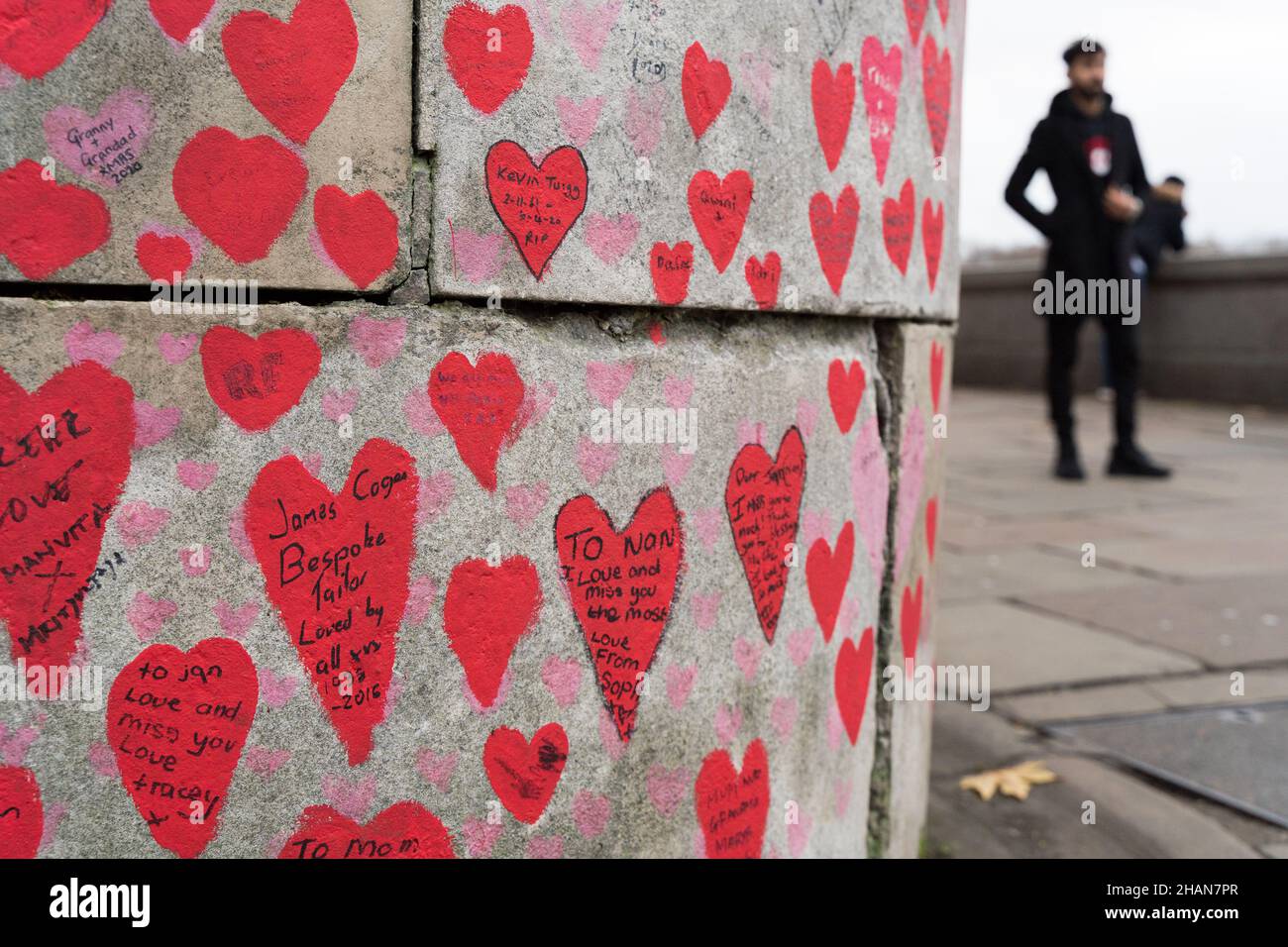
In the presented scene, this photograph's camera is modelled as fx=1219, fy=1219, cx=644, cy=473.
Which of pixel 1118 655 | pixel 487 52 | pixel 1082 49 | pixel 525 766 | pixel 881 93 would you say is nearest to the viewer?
pixel 487 52

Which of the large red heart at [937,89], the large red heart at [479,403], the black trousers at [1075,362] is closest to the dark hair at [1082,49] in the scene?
the black trousers at [1075,362]

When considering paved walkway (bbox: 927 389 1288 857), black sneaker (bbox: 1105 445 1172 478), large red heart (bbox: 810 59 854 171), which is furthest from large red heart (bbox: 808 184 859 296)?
black sneaker (bbox: 1105 445 1172 478)

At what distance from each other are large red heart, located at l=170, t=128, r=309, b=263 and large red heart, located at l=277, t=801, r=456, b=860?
2.13ft

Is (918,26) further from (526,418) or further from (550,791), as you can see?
(550,791)

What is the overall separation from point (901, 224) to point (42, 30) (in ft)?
4.29

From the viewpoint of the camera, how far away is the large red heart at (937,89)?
2062mm

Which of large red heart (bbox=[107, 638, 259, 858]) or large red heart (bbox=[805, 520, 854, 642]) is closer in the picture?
large red heart (bbox=[107, 638, 259, 858])

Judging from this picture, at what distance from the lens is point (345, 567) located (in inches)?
55.4

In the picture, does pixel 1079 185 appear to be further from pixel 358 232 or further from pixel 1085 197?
pixel 358 232

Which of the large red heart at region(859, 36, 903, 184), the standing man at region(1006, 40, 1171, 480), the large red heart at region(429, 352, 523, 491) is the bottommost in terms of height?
the large red heart at region(429, 352, 523, 491)

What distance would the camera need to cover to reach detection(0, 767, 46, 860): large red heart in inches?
49.9

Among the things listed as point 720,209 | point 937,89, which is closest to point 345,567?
point 720,209

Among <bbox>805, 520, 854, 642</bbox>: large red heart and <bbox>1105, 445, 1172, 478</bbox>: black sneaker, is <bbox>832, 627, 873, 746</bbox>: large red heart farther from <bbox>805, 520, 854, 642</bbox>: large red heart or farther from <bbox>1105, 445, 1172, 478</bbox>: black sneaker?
<bbox>1105, 445, 1172, 478</bbox>: black sneaker
